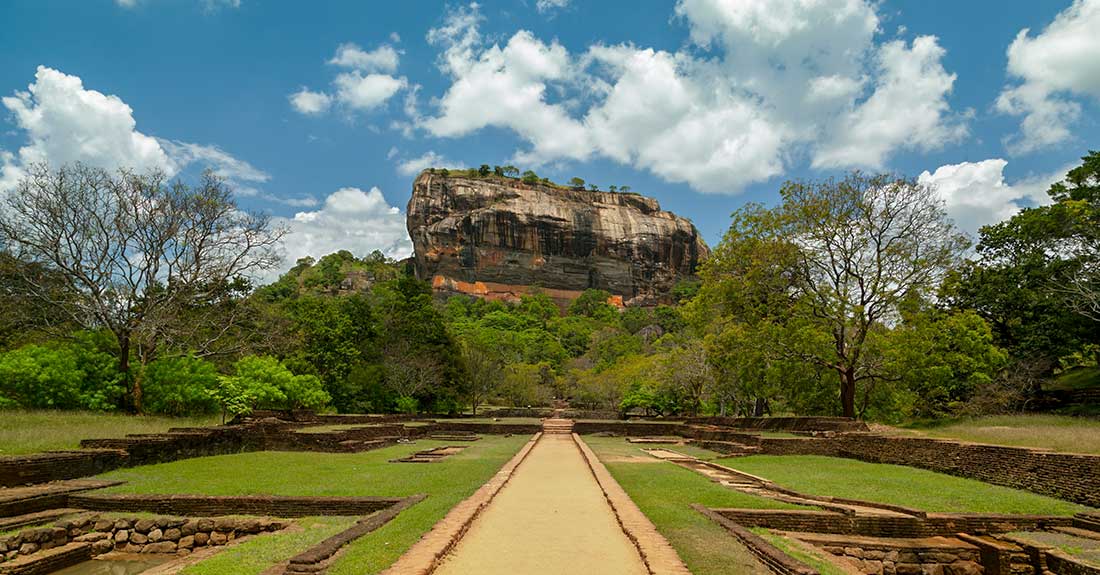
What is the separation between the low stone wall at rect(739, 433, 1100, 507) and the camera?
11.0 m

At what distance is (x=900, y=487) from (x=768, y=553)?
7.79 m

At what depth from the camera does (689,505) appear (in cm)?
973

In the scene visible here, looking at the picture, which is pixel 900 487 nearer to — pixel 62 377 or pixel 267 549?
pixel 267 549

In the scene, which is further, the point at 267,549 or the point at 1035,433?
the point at 1035,433

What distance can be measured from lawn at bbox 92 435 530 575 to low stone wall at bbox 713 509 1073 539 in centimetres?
455

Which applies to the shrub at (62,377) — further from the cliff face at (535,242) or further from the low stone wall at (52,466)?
the cliff face at (535,242)

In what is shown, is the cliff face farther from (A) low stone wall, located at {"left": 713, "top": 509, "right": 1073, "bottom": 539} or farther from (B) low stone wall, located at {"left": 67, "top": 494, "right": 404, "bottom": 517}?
(A) low stone wall, located at {"left": 713, "top": 509, "right": 1073, "bottom": 539}

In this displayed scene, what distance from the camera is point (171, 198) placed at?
2441cm

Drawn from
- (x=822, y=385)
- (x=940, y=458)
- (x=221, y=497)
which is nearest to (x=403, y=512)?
(x=221, y=497)

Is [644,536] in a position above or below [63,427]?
below

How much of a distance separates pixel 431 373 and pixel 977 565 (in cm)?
3400

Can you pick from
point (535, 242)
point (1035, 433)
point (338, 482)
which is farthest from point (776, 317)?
point (535, 242)

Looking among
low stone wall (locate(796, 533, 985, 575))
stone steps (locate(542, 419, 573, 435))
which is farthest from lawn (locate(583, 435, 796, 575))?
stone steps (locate(542, 419, 573, 435))

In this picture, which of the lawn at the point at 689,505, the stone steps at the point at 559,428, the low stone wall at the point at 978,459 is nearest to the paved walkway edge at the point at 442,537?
the lawn at the point at 689,505
